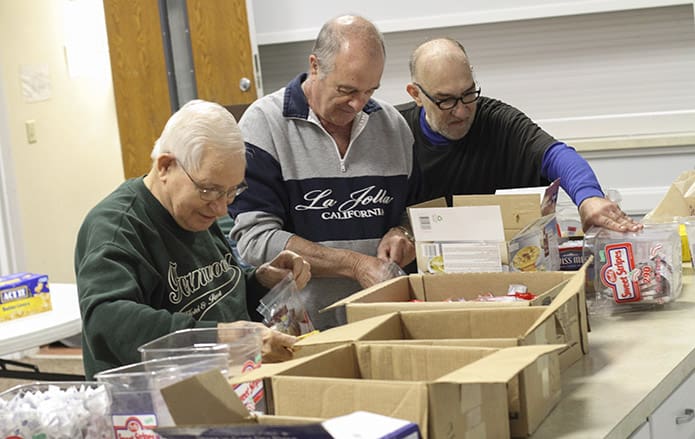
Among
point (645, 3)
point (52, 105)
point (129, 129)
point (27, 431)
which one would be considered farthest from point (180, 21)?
point (27, 431)

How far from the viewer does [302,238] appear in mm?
2824

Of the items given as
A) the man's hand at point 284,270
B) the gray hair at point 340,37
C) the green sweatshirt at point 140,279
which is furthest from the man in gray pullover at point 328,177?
the green sweatshirt at point 140,279

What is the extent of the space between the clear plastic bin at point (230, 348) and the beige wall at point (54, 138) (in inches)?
193

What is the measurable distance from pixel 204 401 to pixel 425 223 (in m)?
1.15

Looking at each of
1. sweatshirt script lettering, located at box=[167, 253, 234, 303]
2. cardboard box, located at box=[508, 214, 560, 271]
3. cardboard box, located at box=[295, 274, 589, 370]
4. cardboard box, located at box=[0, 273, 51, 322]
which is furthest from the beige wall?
cardboard box, located at box=[295, 274, 589, 370]

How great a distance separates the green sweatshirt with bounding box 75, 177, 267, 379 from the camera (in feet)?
6.52

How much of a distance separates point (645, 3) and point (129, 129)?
293 centimetres

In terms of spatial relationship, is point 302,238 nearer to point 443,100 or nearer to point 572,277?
point 443,100

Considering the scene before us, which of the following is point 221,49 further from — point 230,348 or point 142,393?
point 142,393

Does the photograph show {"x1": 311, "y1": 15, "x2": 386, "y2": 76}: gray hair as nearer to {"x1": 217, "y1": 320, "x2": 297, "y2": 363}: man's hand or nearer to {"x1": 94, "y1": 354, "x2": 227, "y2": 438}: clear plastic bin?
{"x1": 217, "y1": 320, "x2": 297, "y2": 363}: man's hand

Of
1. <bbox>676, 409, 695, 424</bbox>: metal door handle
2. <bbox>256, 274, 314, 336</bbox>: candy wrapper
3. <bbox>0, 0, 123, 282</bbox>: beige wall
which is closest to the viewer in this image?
<bbox>676, 409, 695, 424</bbox>: metal door handle

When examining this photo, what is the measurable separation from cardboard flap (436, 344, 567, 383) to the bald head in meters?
1.58

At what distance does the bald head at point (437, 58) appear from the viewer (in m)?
3.01

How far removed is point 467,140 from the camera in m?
3.22
